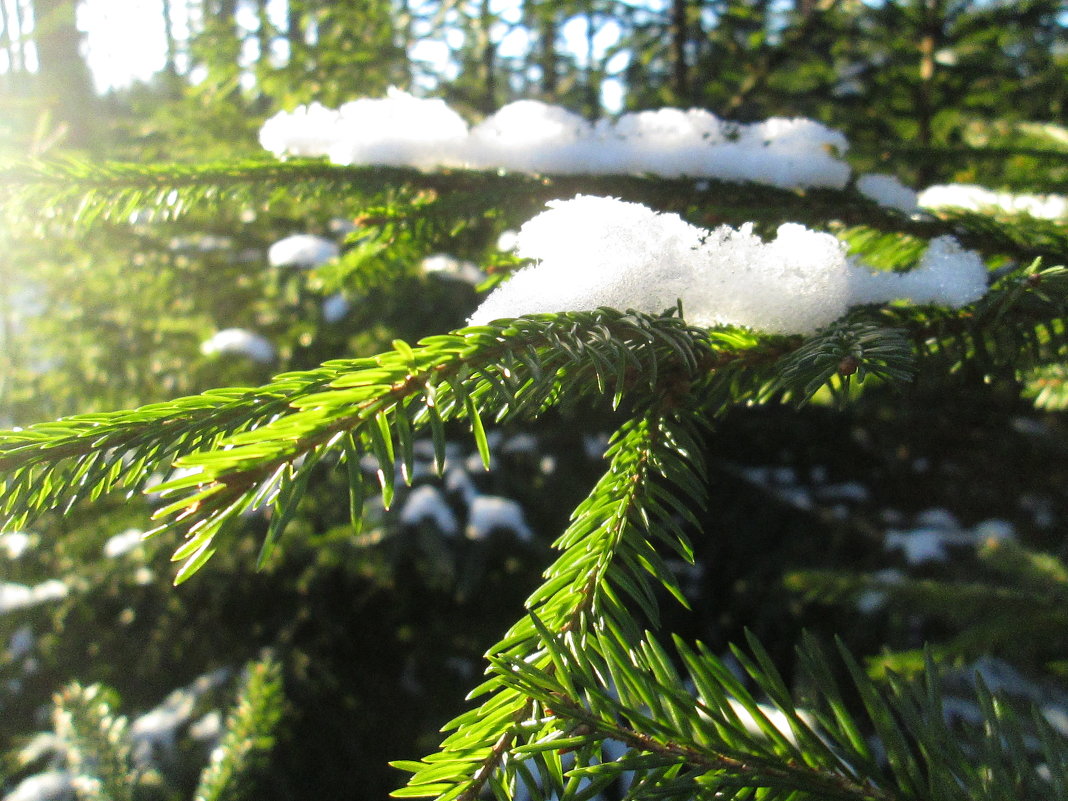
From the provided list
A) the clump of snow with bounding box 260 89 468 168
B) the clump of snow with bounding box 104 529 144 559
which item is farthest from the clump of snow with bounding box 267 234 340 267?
the clump of snow with bounding box 260 89 468 168

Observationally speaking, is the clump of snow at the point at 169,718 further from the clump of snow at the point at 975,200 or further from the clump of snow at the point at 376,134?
the clump of snow at the point at 975,200

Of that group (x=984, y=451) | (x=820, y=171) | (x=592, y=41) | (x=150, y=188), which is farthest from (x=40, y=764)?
(x=984, y=451)

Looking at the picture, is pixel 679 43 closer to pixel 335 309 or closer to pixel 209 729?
pixel 335 309

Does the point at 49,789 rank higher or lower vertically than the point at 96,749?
lower

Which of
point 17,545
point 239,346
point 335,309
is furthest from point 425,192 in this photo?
point 17,545

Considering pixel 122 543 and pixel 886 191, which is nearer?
pixel 886 191

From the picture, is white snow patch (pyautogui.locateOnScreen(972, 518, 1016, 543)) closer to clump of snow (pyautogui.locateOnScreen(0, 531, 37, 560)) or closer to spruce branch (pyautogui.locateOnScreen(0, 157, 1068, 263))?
spruce branch (pyautogui.locateOnScreen(0, 157, 1068, 263))

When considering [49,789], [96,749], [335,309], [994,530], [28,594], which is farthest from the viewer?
[994,530]
